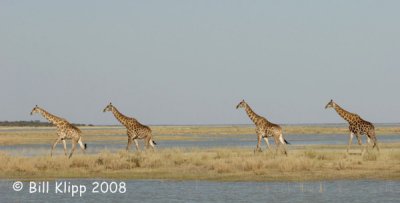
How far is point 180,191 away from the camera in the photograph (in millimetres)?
22359

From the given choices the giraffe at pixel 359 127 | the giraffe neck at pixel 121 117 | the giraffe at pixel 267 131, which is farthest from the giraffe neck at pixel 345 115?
the giraffe neck at pixel 121 117

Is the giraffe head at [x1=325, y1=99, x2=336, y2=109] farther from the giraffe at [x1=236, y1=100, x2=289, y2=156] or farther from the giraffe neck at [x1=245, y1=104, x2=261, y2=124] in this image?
the giraffe neck at [x1=245, y1=104, x2=261, y2=124]

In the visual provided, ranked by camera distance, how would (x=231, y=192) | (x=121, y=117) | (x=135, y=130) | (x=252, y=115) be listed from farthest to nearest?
(x=121, y=117) < (x=252, y=115) < (x=135, y=130) < (x=231, y=192)

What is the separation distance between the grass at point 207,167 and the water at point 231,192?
61.5 inches

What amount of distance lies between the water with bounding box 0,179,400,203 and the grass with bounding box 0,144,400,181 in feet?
5.13

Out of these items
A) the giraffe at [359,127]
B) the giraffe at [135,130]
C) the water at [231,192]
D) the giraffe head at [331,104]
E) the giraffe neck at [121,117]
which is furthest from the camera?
the giraffe head at [331,104]

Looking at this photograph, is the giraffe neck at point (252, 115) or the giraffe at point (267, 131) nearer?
the giraffe at point (267, 131)

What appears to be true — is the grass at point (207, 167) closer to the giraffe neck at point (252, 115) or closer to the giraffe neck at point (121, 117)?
the giraffe neck at point (252, 115)

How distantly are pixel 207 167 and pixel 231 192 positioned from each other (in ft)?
21.7

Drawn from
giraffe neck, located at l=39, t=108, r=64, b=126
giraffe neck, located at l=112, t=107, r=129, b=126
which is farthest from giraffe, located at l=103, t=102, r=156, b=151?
giraffe neck, located at l=39, t=108, r=64, b=126

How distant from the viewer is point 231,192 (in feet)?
72.6

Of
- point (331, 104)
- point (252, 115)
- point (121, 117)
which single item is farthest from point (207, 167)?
point (331, 104)

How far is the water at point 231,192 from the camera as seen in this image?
67.4ft

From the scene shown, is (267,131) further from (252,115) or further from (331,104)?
(331,104)
